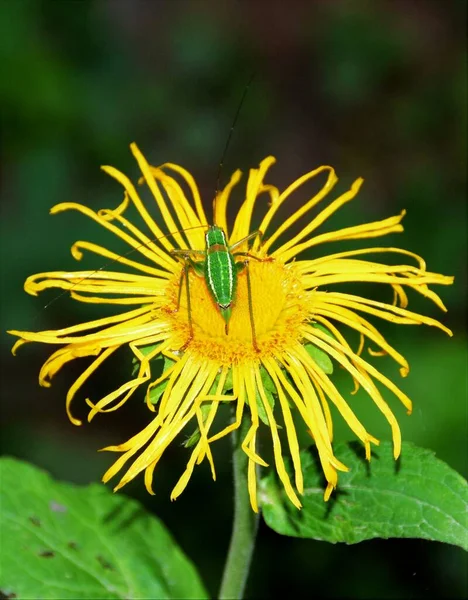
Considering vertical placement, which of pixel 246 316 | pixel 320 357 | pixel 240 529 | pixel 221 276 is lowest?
pixel 240 529

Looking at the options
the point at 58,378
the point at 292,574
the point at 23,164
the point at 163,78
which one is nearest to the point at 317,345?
the point at 292,574

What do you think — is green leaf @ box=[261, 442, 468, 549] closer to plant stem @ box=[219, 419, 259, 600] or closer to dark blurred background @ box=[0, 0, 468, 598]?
plant stem @ box=[219, 419, 259, 600]

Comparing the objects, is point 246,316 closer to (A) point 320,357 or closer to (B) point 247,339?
(B) point 247,339

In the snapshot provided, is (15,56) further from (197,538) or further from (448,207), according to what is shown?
(197,538)

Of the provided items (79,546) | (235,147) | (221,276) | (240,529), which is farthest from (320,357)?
(235,147)

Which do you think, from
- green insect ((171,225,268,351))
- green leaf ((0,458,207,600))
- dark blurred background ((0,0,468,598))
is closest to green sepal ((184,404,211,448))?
green insect ((171,225,268,351))

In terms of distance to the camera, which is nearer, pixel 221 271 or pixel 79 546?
pixel 221 271
